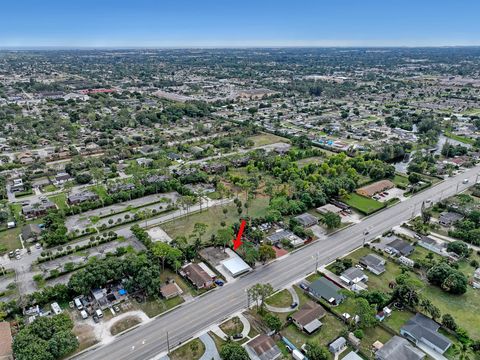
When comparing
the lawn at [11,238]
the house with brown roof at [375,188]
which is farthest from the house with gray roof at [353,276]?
the lawn at [11,238]

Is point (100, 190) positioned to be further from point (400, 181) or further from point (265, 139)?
point (400, 181)

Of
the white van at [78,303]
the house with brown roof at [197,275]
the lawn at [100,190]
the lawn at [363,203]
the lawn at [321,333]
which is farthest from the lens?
the lawn at [100,190]

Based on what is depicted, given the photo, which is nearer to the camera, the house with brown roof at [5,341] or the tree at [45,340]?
the tree at [45,340]

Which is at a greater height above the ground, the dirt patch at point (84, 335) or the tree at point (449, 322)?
the tree at point (449, 322)

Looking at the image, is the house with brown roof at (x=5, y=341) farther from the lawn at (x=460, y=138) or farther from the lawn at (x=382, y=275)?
the lawn at (x=460, y=138)

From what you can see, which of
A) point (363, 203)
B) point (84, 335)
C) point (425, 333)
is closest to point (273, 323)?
point (425, 333)
